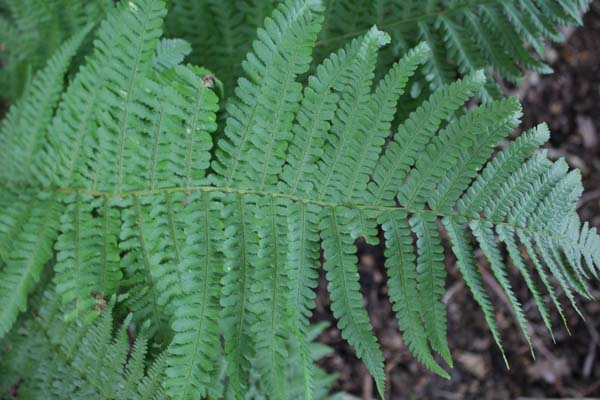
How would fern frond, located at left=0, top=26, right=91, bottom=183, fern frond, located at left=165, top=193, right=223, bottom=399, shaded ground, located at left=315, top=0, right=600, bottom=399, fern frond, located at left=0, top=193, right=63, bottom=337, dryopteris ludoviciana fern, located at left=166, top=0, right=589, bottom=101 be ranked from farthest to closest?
shaded ground, located at left=315, top=0, right=600, bottom=399 < dryopteris ludoviciana fern, located at left=166, top=0, right=589, bottom=101 < fern frond, located at left=0, top=26, right=91, bottom=183 < fern frond, located at left=0, top=193, right=63, bottom=337 < fern frond, located at left=165, top=193, right=223, bottom=399

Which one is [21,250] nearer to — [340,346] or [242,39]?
[242,39]

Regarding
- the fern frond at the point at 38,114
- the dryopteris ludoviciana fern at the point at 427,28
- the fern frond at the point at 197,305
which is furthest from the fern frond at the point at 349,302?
the fern frond at the point at 38,114

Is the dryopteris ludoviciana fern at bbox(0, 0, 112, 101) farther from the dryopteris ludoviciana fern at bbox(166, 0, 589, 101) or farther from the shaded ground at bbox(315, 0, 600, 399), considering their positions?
the shaded ground at bbox(315, 0, 600, 399)

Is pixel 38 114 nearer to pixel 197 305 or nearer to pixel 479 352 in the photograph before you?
pixel 197 305

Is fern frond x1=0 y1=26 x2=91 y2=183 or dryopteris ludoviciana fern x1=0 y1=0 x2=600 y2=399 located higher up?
fern frond x1=0 y1=26 x2=91 y2=183

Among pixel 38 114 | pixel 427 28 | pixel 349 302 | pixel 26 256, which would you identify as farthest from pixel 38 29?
pixel 349 302

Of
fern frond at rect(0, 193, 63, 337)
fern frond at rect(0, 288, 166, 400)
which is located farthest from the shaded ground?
fern frond at rect(0, 193, 63, 337)

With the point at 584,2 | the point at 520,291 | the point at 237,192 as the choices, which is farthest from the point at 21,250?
the point at 520,291

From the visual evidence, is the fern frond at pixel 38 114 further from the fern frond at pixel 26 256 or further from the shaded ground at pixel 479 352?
the shaded ground at pixel 479 352

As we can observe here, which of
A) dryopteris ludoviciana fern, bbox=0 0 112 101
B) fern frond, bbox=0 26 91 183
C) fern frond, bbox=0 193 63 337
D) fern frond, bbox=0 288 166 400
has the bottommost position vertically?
fern frond, bbox=0 288 166 400
